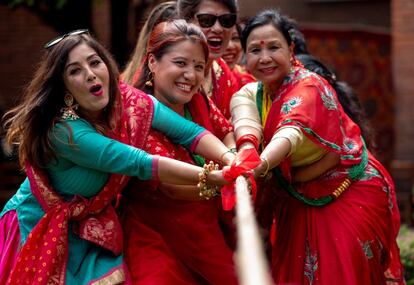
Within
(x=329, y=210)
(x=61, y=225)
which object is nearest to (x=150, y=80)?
(x=61, y=225)

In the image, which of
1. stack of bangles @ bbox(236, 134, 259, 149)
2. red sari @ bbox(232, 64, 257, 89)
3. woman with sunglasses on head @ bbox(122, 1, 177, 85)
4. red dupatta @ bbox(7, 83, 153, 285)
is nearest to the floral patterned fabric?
red sari @ bbox(232, 64, 257, 89)

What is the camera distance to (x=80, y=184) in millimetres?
3729

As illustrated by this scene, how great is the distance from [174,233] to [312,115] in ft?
2.64

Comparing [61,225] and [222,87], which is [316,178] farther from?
[61,225]

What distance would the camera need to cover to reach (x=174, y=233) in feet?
13.0

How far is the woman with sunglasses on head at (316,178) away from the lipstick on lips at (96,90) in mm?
679

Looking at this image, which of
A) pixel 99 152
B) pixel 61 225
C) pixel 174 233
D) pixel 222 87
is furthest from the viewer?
pixel 222 87

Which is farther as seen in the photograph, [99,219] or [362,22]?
[362,22]

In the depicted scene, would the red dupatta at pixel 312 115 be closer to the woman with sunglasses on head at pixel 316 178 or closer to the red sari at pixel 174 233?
the woman with sunglasses on head at pixel 316 178

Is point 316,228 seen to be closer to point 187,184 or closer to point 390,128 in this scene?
point 187,184

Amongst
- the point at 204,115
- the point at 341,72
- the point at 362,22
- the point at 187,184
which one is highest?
the point at 362,22

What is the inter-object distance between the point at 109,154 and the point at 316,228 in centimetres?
117

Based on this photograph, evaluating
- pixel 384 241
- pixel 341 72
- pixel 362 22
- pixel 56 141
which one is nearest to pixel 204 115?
pixel 56 141

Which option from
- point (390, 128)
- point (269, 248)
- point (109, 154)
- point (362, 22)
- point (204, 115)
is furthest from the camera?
point (362, 22)
